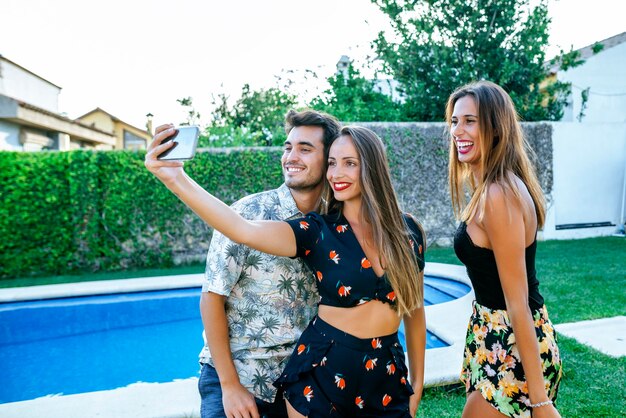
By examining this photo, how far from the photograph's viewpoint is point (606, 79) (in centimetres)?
1658

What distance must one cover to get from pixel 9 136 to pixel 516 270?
18.9m

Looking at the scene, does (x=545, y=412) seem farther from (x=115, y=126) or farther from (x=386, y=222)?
(x=115, y=126)

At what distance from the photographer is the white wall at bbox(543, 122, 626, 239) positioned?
13273mm

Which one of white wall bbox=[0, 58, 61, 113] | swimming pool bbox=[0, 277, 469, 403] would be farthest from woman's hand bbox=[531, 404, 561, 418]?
white wall bbox=[0, 58, 61, 113]

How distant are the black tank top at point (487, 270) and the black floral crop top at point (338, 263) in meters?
0.38

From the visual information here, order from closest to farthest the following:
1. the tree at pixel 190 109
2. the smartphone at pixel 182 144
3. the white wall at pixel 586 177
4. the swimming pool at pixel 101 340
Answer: the smartphone at pixel 182 144 → the swimming pool at pixel 101 340 → the white wall at pixel 586 177 → the tree at pixel 190 109

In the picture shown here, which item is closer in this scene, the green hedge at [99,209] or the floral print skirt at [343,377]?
the floral print skirt at [343,377]

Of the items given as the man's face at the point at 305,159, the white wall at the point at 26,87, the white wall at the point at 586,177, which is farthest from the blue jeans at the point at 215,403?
the white wall at the point at 26,87

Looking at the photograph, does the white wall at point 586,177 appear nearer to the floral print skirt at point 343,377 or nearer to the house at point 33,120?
the floral print skirt at point 343,377

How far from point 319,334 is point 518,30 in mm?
14117

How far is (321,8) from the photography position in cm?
1523

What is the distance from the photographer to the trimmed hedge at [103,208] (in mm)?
9742

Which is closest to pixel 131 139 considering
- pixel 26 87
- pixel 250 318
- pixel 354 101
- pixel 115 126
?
pixel 115 126

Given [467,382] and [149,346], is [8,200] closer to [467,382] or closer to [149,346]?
[149,346]
